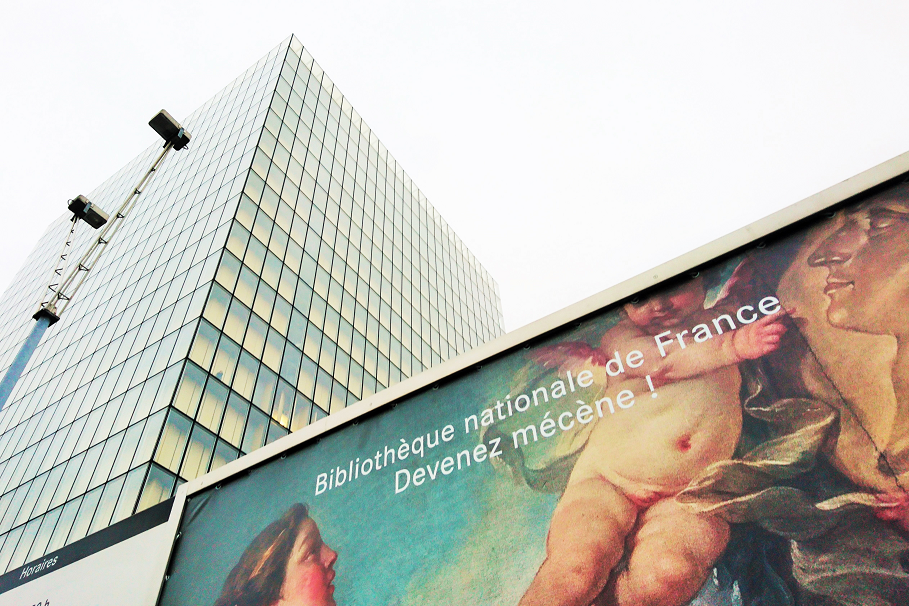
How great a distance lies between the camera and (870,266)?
7809mm

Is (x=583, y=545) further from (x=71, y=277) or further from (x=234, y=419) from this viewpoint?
(x=234, y=419)

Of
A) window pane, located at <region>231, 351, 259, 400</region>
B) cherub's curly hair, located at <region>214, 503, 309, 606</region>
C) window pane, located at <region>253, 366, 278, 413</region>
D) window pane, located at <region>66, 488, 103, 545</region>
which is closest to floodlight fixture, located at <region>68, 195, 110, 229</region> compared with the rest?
cherub's curly hair, located at <region>214, 503, 309, 606</region>

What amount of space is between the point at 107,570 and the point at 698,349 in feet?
41.7

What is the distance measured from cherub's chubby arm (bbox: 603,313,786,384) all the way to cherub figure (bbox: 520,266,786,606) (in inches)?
0.6

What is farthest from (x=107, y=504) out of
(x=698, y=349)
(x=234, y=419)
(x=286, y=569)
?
(x=698, y=349)

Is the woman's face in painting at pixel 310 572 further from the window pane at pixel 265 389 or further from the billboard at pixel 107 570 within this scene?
the window pane at pixel 265 389

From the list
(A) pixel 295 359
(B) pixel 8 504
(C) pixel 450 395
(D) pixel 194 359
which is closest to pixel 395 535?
(C) pixel 450 395

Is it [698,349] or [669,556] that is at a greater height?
[698,349]

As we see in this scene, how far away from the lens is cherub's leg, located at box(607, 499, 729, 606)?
6797mm

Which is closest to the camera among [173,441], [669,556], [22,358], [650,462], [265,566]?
[669,556]

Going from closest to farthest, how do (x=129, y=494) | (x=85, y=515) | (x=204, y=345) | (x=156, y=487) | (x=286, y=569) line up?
(x=286, y=569) < (x=129, y=494) < (x=156, y=487) < (x=85, y=515) < (x=204, y=345)

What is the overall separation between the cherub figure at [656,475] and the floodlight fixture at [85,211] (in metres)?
11.7

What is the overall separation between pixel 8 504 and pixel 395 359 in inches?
818

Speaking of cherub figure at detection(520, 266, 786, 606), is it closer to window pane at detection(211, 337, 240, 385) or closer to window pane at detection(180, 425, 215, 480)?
window pane at detection(180, 425, 215, 480)
